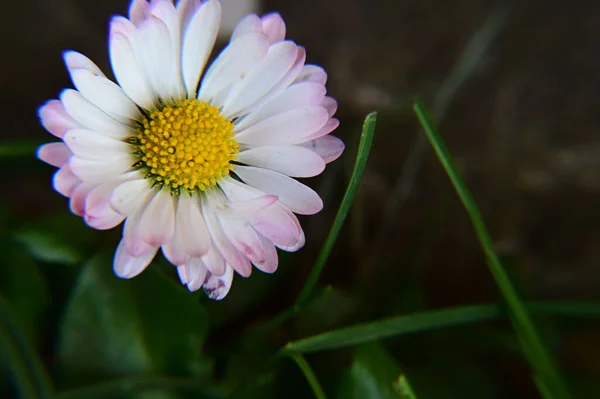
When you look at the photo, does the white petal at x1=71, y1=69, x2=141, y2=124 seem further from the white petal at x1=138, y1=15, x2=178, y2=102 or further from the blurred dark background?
the blurred dark background

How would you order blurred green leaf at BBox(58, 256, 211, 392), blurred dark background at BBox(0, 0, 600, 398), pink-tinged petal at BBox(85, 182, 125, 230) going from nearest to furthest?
pink-tinged petal at BBox(85, 182, 125, 230)
blurred green leaf at BBox(58, 256, 211, 392)
blurred dark background at BBox(0, 0, 600, 398)

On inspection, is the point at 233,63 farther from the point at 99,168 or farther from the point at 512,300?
the point at 512,300

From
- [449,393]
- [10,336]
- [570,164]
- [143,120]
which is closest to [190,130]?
[143,120]

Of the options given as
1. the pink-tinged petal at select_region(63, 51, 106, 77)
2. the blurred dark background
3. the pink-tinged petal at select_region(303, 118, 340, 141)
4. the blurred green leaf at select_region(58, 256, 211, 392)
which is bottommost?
the blurred green leaf at select_region(58, 256, 211, 392)

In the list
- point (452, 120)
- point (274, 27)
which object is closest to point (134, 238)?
point (274, 27)

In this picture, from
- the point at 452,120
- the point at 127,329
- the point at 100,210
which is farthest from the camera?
the point at 452,120

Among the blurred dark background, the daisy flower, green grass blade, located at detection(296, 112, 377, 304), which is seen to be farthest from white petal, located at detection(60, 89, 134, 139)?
the blurred dark background

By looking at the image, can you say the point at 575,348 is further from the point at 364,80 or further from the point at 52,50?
the point at 52,50
